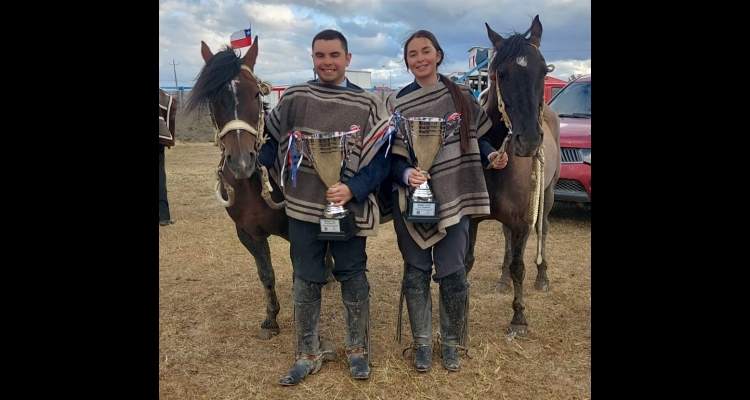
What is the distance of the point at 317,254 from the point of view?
2736mm

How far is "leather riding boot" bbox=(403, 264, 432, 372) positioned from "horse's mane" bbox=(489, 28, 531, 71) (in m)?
1.35

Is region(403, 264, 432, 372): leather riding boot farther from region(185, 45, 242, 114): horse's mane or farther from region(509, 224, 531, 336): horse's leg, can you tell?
region(185, 45, 242, 114): horse's mane

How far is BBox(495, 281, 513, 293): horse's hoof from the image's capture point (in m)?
4.30

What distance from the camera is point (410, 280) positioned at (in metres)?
2.86

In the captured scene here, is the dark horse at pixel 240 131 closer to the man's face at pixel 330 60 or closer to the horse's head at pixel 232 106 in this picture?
the horse's head at pixel 232 106

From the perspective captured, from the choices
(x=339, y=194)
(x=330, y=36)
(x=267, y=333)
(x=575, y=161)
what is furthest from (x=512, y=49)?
(x=575, y=161)

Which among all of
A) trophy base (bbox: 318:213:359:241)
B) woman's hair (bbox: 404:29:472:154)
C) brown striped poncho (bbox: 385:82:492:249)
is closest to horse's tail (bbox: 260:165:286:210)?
trophy base (bbox: 318:213:359:241)

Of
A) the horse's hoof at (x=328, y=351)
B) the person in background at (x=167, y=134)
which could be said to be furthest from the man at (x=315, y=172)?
the person in background at (x=167, y=134)

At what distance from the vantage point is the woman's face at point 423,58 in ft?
8.34

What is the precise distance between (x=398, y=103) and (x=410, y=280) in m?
1.06

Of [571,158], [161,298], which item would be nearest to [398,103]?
[161,298]
